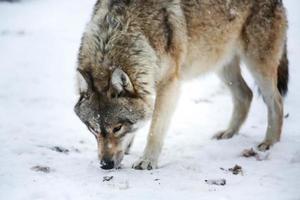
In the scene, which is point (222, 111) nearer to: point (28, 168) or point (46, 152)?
point (46, 152)

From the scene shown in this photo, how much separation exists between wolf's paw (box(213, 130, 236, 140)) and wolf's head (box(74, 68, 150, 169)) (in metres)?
1.82

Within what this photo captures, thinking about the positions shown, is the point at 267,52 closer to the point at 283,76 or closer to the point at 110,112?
the point at 283,76

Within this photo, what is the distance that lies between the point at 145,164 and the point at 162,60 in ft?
3.51

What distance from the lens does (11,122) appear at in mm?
6605

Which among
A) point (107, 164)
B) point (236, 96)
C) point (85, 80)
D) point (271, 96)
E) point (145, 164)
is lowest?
point (145, 164)

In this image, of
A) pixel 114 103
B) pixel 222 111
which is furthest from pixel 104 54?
pixel 222 111

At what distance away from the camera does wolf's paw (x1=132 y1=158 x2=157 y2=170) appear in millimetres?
5078

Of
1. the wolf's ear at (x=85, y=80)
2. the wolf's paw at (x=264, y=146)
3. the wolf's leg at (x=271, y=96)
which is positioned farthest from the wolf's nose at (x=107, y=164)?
the wolf's leg at (x=271, y=96)

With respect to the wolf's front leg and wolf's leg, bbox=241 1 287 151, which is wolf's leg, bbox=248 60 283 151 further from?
the wolf's front leg

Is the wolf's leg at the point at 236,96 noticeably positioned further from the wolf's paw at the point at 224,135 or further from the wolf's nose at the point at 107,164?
the wolf's nose at the point at 107,164

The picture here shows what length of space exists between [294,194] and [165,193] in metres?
1.06

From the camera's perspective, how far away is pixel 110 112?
468 cm

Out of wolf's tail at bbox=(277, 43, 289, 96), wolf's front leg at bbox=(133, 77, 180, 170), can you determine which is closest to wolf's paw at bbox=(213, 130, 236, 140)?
wolf's tail at bbox=(277, 43, 289, 96)

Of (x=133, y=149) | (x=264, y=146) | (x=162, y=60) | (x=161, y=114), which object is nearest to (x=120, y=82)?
(x=162, y=60)
